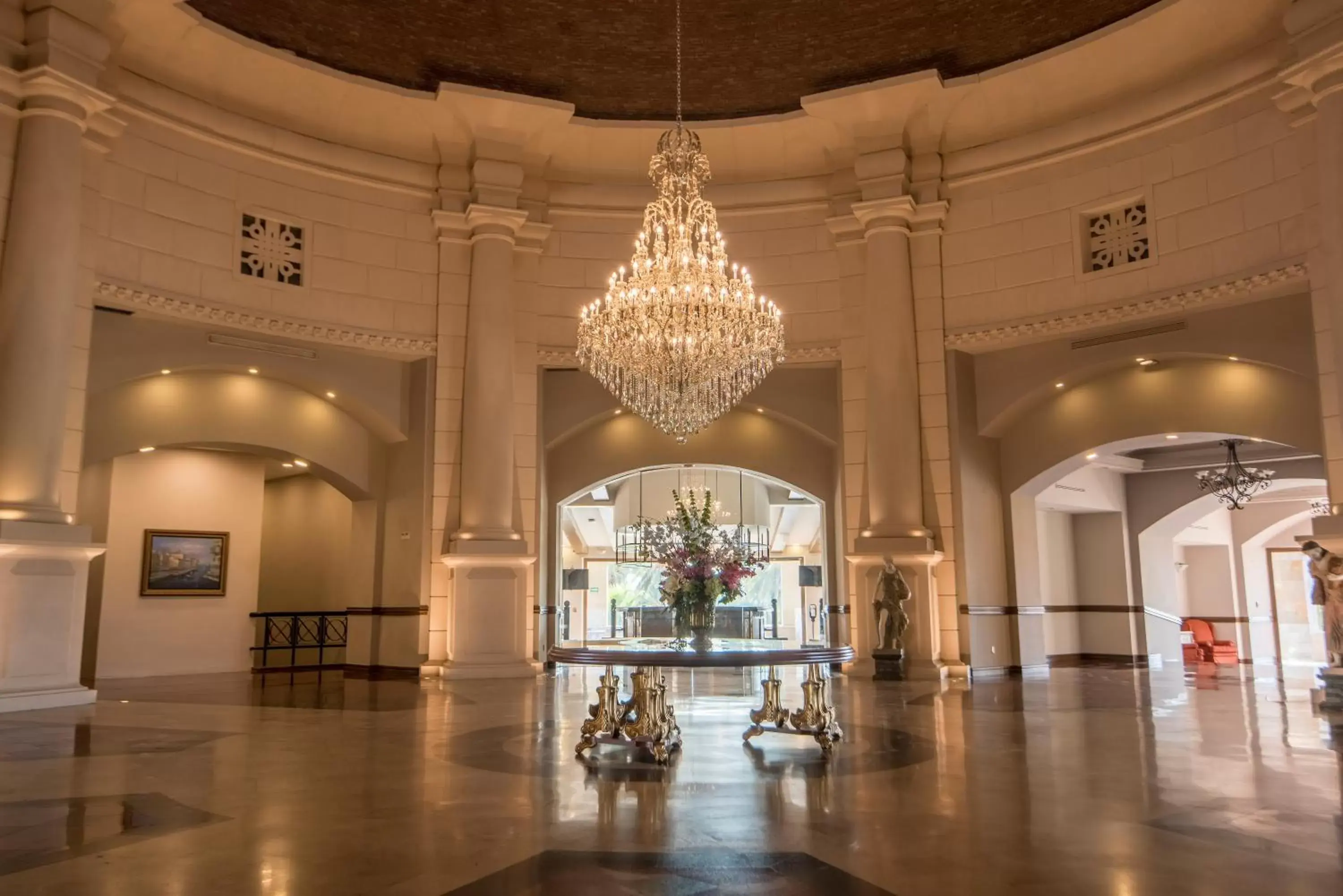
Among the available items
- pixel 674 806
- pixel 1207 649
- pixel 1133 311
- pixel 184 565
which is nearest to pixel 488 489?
pixel 184 565

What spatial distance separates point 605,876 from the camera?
3.35m

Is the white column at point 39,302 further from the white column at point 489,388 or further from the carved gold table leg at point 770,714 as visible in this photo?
the carved gold table leg at point 770,714

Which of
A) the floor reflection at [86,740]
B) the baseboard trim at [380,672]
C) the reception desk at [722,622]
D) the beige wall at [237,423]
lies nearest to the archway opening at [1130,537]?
the reception desk at [722,622]

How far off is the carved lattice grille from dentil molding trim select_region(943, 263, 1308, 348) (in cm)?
53

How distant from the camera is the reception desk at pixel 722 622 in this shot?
11.9 m

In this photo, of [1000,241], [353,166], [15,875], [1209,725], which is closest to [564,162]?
[353,166]

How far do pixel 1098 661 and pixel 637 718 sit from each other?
451 inches

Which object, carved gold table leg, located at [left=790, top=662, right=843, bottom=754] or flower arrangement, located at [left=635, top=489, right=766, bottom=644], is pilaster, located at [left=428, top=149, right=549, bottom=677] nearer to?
flower arrangement, located at [left=635, top=489, right=766, bottom=644]

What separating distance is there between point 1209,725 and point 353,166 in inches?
407

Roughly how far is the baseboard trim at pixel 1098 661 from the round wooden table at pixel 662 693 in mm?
9093

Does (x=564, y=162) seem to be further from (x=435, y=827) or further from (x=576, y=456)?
(x=435, y=827)

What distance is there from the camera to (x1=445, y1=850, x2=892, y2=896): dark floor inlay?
10.5 feet

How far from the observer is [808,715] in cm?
597

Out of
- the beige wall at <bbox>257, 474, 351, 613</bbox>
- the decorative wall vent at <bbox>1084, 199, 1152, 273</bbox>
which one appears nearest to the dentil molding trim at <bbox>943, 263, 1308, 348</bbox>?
the decorative wall vent at <bbox>1084, 199, 1152, 273</bbox>
